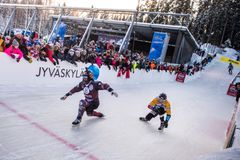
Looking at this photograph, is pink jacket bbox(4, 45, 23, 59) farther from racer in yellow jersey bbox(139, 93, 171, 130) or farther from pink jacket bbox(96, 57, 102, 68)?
racer in yellow jersey bbox(139, 93, 171, 130)

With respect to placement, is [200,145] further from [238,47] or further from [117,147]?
[238,47]

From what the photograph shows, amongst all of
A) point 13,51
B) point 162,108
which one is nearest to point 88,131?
point 162,108

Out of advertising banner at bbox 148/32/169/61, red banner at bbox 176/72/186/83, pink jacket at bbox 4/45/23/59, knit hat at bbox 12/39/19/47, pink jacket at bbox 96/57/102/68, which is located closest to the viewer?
pink jacket at bbox 4/45/23/59

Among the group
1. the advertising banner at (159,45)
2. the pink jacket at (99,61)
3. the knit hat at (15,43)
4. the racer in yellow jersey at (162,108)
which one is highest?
the advertising banner at (159,45)

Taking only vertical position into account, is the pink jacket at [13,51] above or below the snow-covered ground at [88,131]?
above

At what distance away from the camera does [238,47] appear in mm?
62188

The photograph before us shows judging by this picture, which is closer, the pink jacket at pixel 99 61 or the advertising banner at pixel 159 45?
the pink jacket at pixel 99 61

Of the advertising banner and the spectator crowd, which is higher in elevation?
the advertising banner

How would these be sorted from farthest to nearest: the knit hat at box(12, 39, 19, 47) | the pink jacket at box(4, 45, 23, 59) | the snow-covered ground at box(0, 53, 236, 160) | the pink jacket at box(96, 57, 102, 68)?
the pink jacket at box(96, 57, 102, 68) < the knit hat at box(12, 39, 19, 47) < the pink jacket at box(4, 45, 23, 59) < the snow-covered ground at box(0, 53, 236, 160)

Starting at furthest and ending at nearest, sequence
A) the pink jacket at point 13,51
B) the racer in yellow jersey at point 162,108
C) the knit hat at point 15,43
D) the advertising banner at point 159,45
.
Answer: the advertising banner at point 159,45
the knit hat at point 15,43
the pink jacket at point 13,51
the racer in yellow jersey at point 162,108

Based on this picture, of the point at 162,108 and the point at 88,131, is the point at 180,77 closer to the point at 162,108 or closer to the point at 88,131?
the point at 162,108

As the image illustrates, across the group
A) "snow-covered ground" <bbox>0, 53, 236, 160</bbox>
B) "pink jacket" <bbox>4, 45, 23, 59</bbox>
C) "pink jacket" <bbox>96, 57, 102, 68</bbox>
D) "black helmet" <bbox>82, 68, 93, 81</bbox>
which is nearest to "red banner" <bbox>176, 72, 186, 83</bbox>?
"pink jacket" <bbox>96, 57, 102, 68</bbox>

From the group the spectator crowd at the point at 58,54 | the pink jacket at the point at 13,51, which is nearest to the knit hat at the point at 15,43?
the spectator crowd at the point at 58,54

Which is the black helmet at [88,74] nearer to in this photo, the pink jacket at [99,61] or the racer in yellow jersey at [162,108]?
the racer in yellow jersey at [162,108]
